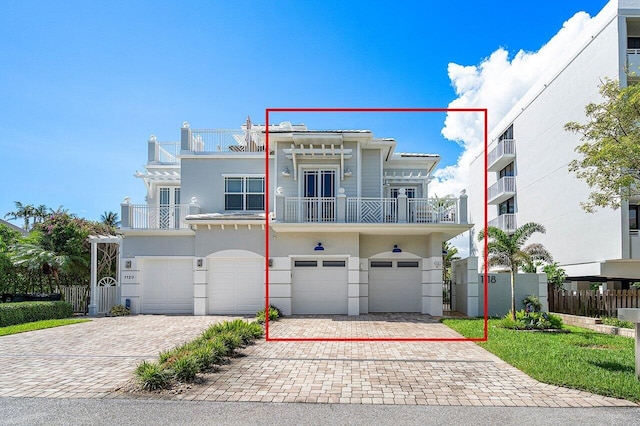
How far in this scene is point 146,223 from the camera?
1850 cm

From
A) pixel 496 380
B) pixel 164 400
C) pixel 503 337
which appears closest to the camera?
pixel 164 400

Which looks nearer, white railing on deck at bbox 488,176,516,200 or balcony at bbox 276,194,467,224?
balcony at bbox 276,194,467,224

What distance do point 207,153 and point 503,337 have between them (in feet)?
44.3

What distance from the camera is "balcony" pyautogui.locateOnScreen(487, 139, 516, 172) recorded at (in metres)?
32.3

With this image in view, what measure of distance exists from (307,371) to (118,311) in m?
12.1

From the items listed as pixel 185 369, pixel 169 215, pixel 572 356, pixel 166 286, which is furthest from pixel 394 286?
pixel 185 369

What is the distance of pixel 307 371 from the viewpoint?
27.6ft

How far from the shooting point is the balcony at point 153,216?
18.3m

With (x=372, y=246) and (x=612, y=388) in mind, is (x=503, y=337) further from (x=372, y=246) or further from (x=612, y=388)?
(x=372, y=246)

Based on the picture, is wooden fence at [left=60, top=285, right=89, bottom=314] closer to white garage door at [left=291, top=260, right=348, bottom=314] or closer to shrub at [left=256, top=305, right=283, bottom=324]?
shrub at [left=256, top=305, right=283, bottom=324]

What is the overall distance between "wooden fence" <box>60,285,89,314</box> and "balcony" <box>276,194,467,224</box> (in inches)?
369

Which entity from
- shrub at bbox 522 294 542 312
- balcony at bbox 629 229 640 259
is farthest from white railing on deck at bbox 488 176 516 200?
shrub at bbox 522 294 542 312

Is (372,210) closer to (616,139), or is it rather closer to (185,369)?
(616,139)

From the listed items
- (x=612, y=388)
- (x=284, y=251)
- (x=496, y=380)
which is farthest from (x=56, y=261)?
(x=612, y=388)
